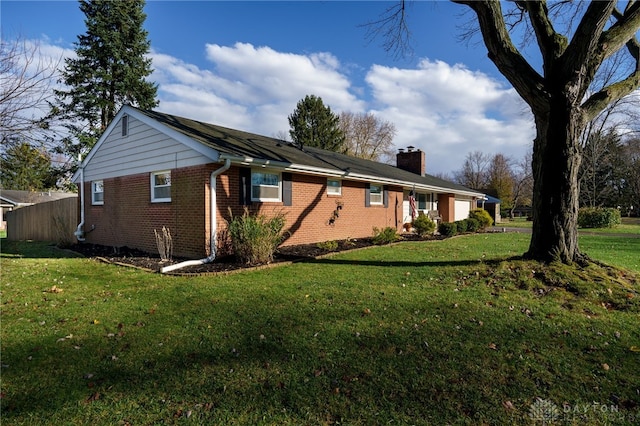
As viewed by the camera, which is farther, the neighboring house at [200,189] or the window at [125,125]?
the window at [125,125]

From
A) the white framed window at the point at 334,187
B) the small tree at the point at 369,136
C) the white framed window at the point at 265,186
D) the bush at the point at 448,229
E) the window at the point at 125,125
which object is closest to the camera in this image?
the white framed window at the point at 265,186

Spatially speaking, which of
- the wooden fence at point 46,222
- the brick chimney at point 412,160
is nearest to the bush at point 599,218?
the brick chimney at point 412,160

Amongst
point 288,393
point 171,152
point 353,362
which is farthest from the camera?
point 171,152

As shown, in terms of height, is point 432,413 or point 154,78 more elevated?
point 154,78

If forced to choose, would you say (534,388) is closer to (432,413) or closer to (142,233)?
(432,413)

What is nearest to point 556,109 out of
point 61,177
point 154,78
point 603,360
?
point 603,360

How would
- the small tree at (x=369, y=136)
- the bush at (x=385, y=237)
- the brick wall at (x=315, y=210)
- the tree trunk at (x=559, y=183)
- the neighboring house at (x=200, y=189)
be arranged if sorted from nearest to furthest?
the tree trunk at (x=559, y=183)
the neighboring house at (x=200, y=189)
the brick wall at (x=315, y=210)
the bush at (x=385, y=237)
the small tree at (x=369, y=136)

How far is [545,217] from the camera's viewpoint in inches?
253

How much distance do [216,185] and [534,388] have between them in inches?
304

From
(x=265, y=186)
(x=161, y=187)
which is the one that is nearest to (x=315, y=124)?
(x=265, y=186)

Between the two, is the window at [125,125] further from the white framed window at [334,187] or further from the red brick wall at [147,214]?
the white framed window at [334,187]

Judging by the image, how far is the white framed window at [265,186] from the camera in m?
9.79

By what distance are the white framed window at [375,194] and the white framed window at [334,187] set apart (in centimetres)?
214

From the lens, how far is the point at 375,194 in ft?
48.5
